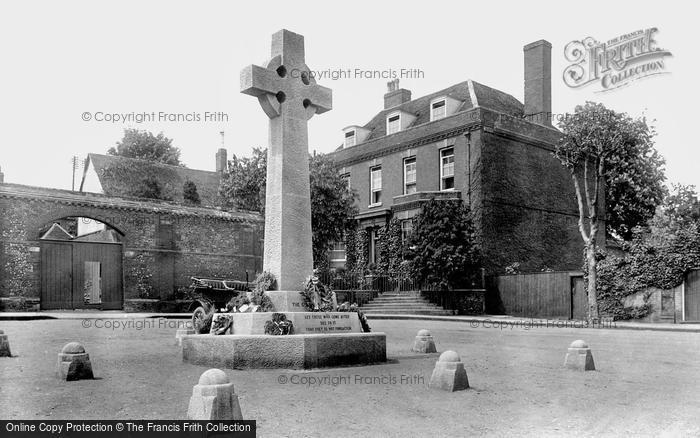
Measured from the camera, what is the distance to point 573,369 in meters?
9.83

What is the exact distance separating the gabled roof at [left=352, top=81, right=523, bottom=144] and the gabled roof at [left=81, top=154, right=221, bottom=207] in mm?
14363

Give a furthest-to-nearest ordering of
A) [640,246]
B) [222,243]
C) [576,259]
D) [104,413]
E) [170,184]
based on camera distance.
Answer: [170,184], [576,259], [222,243], [640,246], [104,413]

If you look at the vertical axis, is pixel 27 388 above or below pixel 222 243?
below

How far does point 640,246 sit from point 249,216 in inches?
769

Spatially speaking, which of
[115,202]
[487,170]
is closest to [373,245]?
[487,170]

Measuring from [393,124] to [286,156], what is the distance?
2934cm

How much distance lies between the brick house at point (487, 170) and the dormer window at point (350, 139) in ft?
5.90

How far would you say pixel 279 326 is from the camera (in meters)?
9.11

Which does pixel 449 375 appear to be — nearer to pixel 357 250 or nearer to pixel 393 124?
pixel 357 250

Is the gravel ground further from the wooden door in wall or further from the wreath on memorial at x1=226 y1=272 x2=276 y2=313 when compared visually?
the wooden door in wall

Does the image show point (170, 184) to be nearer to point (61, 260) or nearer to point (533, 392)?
point (61, 260)

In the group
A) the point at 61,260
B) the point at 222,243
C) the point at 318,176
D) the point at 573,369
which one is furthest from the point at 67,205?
the point at 573,369

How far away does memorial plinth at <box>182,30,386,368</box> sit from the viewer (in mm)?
8852

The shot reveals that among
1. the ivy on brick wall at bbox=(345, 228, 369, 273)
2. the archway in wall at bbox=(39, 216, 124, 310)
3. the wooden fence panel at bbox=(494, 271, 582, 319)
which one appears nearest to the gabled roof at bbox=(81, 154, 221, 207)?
the ivy on brick wall at bbox=(345, 228, 369, 273)
